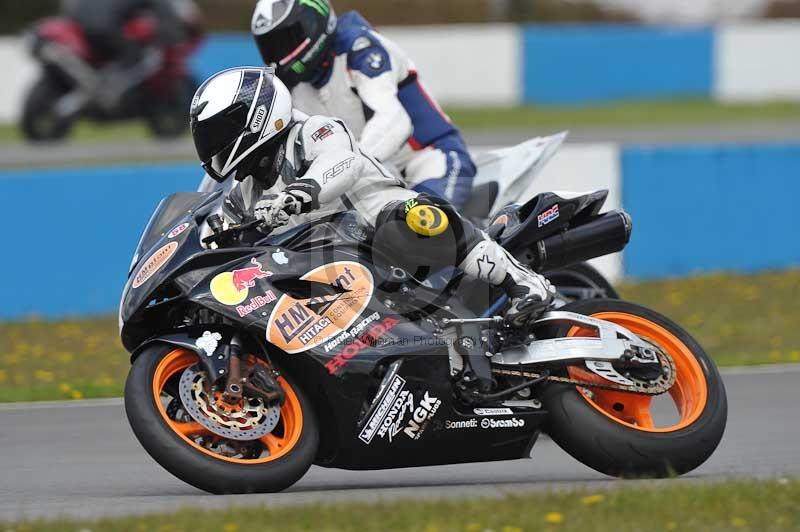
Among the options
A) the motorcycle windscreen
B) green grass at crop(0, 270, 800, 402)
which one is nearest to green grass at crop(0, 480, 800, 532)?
the motorcycle windscreen

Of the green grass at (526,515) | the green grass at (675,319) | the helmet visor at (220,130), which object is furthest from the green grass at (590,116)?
the green grass at (526,515)

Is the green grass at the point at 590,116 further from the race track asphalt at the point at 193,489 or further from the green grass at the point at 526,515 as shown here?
the green grass at the point at 526,515

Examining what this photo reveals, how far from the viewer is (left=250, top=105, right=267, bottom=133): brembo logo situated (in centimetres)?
548

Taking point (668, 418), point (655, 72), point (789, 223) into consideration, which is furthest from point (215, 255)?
point (655, 72)

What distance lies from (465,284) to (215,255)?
999mm

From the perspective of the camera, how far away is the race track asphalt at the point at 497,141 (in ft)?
56.7

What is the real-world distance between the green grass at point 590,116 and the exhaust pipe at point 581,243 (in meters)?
14.2

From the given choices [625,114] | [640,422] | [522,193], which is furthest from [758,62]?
[640,422]

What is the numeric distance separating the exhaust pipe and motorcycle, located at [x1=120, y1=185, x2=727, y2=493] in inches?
3.4

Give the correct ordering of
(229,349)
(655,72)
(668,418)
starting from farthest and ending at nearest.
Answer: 1. (655,72)
2. (668,418)
3. (229,349)

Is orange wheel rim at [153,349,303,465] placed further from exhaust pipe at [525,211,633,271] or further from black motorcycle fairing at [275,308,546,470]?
exhaust pipe at [525,211,633,271]

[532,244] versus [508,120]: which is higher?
[532,244]

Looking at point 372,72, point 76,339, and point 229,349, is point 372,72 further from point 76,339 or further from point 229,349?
point 76,339

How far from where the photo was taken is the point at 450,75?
22.3 metres
